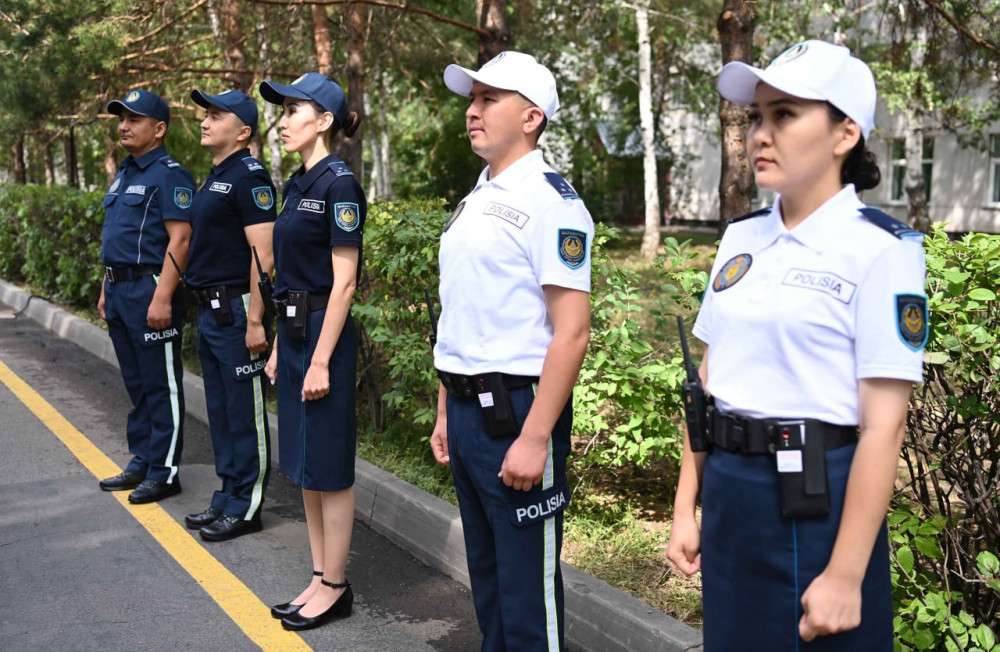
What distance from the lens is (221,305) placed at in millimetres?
4867

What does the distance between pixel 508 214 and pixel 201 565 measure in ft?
8.85

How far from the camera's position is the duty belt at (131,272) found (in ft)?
18.1

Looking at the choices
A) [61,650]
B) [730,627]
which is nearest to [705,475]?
[730,627]

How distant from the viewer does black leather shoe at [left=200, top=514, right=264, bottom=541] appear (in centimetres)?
499

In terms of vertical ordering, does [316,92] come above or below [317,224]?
above

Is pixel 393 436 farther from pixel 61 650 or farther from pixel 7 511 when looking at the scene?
pixel 61 650

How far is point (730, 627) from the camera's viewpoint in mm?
2203

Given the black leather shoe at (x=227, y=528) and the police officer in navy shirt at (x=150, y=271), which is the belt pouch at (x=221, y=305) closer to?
the police officer in navy shirt at (x=150, y=271)

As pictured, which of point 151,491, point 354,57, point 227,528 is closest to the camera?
point 227,528

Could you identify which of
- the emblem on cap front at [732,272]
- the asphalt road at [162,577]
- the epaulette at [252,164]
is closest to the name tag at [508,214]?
the emblem on cap front at [732,272]

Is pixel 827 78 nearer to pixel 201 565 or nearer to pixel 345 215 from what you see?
pixel 345 215

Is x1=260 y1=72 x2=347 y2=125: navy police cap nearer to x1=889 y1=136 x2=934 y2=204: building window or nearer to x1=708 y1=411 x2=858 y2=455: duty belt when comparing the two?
x1=708 y1=411 x2=858 y2=455: duty belt

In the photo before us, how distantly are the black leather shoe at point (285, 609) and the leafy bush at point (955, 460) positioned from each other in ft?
7.48

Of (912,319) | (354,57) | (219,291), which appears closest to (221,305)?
(219,291)
